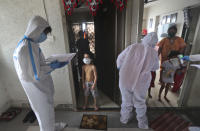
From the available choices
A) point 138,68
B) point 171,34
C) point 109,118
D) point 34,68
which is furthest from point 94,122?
point 171,34

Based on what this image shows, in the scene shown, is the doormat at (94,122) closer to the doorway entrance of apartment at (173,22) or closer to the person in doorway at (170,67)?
the doorway entrance of apartment at (173,22)

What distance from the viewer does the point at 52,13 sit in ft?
4.83

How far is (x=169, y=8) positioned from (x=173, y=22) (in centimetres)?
29

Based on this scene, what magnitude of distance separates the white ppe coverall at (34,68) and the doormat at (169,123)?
5.34 feet

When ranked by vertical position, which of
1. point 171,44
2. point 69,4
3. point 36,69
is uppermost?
point 69,4

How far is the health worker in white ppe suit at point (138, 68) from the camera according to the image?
50.3 inches

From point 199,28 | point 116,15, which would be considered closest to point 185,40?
point 199,28

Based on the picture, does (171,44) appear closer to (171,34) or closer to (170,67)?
(171,34)

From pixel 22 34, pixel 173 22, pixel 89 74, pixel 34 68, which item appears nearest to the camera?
pixel 34 68

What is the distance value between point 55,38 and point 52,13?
354 millimetres

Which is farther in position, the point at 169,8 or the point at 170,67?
the point at 169,8

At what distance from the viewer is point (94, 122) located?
1.68 m

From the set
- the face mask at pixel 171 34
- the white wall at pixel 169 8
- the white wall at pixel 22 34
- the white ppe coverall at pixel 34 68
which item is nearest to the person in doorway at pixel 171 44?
the face mask at pixel 171 34

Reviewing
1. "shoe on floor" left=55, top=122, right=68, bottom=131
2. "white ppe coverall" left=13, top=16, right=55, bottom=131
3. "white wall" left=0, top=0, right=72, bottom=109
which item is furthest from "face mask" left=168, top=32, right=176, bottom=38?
"shoe on floor" left=55, top=122, right=68, bottom=131
